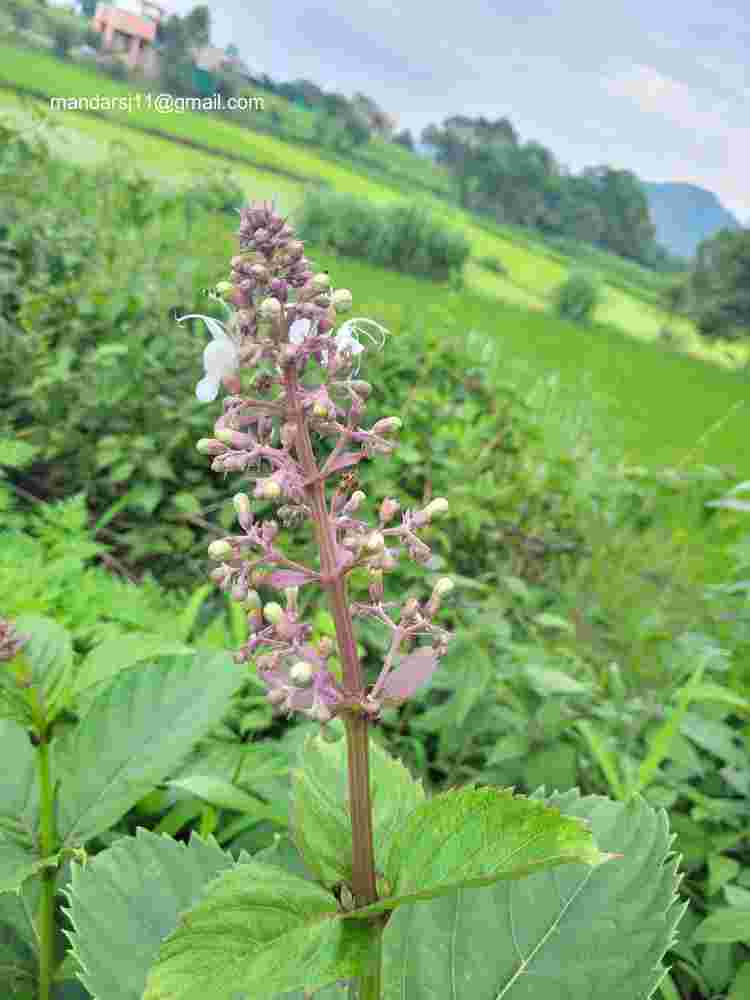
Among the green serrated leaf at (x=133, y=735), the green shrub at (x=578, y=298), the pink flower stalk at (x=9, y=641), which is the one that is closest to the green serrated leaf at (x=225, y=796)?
the green serrated leaf at (x=133, y=735)

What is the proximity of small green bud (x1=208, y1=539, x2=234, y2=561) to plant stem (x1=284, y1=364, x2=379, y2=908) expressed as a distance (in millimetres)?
97

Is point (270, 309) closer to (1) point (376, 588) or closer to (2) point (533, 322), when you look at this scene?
(1) point (376, 588)

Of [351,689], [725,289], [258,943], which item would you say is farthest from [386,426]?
[725,289]

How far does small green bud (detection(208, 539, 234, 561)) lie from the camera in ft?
2.83

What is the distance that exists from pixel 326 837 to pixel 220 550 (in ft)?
1.23

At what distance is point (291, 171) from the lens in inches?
704

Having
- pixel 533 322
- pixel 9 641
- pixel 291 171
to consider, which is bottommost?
pixel 9 641

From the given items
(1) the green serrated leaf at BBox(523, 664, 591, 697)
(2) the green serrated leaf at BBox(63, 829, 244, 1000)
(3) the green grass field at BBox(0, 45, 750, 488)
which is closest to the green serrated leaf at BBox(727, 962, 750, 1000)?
(1) the green serrated leaf at BBox(523, 664, 591, 697)

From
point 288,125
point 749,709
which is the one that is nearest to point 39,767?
point 749,709

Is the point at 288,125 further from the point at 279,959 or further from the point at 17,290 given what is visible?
the point at 279,959

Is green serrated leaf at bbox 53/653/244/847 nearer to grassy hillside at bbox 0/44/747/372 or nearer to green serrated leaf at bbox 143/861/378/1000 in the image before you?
green serrated leaf at bbox 143/861/378/1000

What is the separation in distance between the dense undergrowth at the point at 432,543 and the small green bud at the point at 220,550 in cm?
52

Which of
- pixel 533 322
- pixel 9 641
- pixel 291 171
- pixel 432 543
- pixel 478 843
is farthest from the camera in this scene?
pixel 533 322

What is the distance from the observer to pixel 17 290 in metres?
4.15
